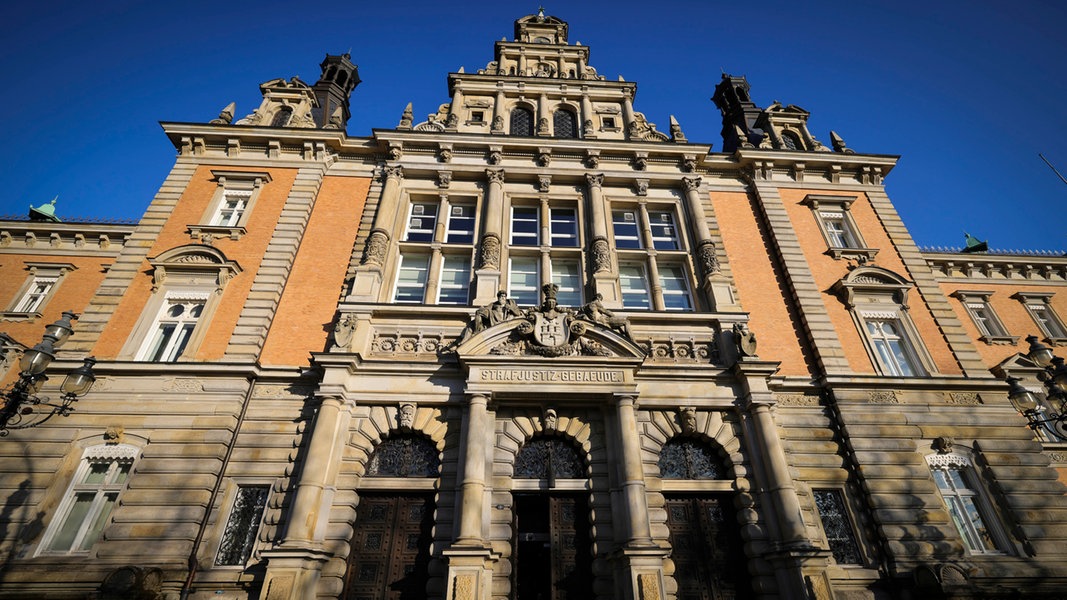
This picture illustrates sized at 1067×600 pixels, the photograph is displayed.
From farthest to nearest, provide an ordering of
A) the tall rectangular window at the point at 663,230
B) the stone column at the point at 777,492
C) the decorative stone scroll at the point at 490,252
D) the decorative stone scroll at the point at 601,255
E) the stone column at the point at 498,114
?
the stone column at the point at 498,114 → the tall rectangular window at the point at 663,230 → the decorative stone scroll at the point at 601,255 → the decorative stone scroll at the point at 490,252 → the stone column at the point at 777,492

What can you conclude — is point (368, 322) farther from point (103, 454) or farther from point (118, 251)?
point (118, 251)

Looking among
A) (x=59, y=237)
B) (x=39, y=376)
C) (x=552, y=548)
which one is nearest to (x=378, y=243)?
(x=39, y=376)

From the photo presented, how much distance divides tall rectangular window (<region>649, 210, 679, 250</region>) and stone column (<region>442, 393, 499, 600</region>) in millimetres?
8532

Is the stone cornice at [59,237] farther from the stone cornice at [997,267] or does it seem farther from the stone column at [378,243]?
the stone cornice at [997,267]

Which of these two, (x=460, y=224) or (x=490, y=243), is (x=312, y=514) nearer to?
(x=490, y=243)

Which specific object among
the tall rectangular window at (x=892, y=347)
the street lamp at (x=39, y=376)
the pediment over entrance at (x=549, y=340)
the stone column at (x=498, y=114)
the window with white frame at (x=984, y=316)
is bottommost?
the street lamp at (x=39, y=376)

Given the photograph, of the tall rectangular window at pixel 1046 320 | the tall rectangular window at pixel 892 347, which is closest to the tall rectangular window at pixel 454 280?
the tall rectangular window at pixel 892 347

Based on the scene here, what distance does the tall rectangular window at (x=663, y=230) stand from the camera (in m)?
16.5

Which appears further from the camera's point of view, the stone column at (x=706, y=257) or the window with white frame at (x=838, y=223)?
the window with white frame at (x=838, y=223)

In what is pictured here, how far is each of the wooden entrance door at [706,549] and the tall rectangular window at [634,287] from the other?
5647 mm

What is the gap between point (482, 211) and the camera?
1639 cm

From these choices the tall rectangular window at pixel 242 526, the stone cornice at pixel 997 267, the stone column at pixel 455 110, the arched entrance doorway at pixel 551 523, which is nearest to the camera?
the tall rectangular window at pixel 242 526

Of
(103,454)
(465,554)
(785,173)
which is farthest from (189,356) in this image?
(785,173)

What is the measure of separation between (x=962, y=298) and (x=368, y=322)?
80.3ft
